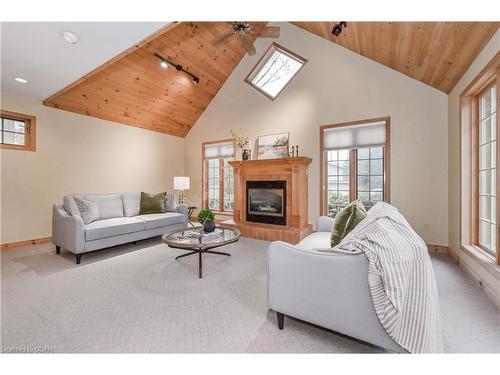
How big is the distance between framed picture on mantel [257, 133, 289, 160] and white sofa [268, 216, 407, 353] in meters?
3.30

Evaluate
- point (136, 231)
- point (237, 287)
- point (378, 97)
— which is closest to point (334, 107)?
point (378, 97)

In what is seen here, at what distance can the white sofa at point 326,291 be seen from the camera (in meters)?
1.23

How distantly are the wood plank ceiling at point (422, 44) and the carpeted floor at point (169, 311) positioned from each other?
2483 mm

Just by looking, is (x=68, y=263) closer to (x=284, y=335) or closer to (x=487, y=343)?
(x=284, y=335)

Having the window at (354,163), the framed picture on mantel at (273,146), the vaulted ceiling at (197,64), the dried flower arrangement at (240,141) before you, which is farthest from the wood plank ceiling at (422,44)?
the dried flower arrangement at (240,141)

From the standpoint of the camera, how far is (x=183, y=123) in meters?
5.87

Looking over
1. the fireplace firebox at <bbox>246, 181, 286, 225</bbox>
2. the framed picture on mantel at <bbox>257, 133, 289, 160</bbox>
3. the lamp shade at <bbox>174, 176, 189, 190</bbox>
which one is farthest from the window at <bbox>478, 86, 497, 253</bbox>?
the lamp shade at <bbox>174, 176, 189, 190</bbox>

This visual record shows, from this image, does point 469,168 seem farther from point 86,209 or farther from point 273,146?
point 86,209

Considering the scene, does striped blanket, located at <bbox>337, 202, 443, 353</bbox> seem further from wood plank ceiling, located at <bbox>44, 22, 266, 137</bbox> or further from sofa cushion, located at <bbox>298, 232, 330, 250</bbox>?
wood plank ceiling, located at <bbox>44, 22, 266, 137</bbox>

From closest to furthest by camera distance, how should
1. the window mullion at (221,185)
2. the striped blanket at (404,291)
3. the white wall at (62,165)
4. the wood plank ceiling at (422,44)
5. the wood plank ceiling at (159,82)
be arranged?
the striped blanket at (404,291) < the wood plank ceiling at (422,44) < the white wall at (62,165) < the wood plank ceiling at (159,82) < the window mullion at (221,185)

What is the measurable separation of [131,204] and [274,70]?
419 cm

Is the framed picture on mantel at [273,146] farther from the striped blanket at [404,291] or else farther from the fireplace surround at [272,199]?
the striped blanket at [404,291]

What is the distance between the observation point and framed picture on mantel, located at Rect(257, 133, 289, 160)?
459cm

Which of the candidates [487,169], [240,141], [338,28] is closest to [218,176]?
[240,141]
